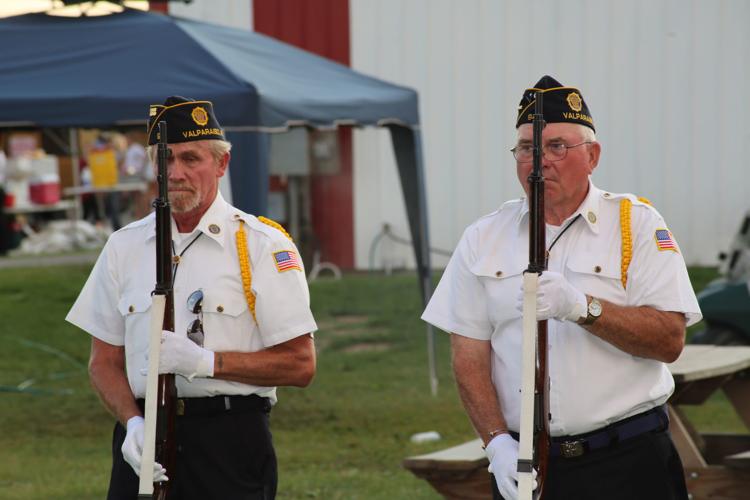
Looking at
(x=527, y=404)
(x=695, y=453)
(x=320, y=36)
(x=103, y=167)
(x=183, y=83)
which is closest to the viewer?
(x=527, y=404)

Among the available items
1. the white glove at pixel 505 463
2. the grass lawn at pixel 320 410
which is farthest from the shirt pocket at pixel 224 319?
the grass lawn at pixel 320 410

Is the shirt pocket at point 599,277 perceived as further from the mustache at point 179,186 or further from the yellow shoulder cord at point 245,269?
the mustache at point 179,186

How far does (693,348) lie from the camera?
7.04m

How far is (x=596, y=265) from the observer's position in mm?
3541

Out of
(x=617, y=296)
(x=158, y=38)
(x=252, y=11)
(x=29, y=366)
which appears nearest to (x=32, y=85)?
(x=158, y=38)

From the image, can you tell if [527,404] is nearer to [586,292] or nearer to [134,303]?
[586,292]

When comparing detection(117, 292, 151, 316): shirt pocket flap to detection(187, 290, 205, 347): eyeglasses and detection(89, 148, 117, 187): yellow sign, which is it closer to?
detection(187, 290, 205, 347): eyeglasses

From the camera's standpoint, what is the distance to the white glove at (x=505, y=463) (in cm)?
340

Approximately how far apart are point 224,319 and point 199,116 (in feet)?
1.86

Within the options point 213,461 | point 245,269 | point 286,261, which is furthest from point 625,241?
point 213,461

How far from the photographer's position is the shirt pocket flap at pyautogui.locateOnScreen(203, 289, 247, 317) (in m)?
3.75

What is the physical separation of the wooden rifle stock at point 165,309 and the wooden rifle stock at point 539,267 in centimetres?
90

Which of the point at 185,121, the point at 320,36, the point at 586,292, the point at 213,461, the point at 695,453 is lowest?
the point at 695,453

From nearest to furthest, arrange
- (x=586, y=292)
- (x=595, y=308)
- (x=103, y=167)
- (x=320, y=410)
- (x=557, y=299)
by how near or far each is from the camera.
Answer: (x=557, y=299), (x=595, y=308), (x=586, y=292), (x=320, y=410), (x=103, y=167)
